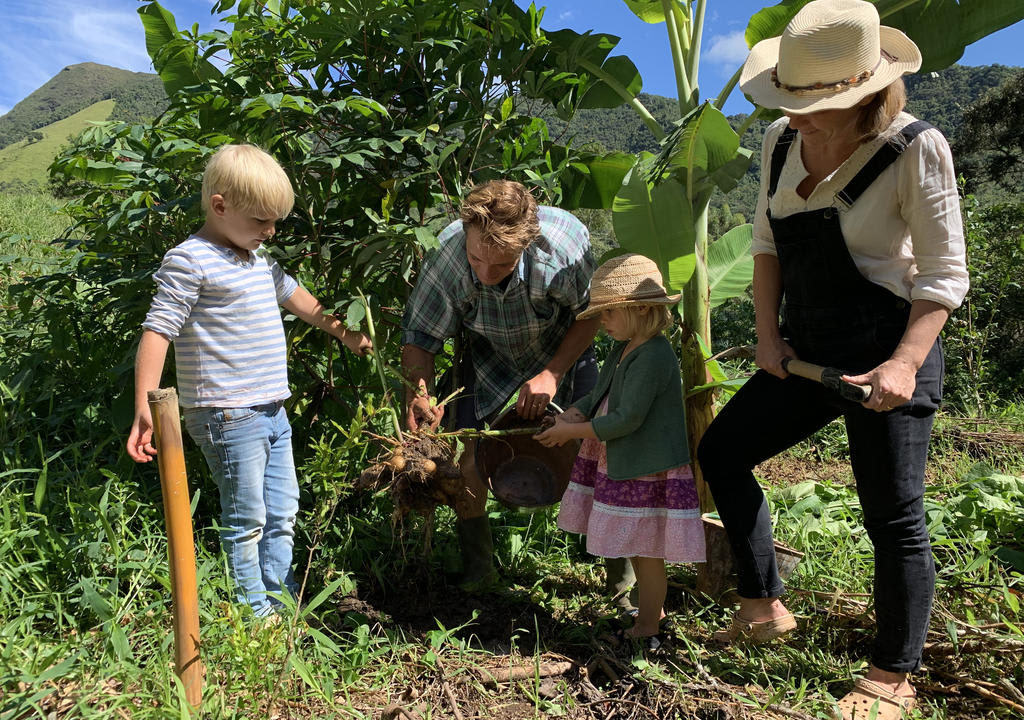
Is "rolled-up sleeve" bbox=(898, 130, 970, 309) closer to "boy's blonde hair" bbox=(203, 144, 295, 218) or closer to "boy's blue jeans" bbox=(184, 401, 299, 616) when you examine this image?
"boy's blonde hair" bbox=(203, 144, 295, 218)

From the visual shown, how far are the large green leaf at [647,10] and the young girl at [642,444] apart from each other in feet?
5.50

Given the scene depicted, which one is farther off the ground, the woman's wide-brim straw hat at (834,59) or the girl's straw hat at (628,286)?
the woman's wide-brim straw hat at (834,59)

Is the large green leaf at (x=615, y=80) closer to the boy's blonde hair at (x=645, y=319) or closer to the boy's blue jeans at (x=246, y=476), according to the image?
the boy's blonde hair at (x=645, y=319)

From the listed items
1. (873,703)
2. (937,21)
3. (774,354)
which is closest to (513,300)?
(774,354)

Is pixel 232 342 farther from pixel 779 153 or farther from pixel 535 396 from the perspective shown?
pixel 779 153

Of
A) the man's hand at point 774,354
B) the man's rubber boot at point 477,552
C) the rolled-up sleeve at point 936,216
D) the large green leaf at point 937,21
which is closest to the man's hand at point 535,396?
the man's rubber boot at point 477,552

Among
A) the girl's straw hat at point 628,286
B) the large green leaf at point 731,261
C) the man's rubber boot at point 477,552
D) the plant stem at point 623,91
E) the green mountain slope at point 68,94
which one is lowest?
the man's rubber boot at point 477,552

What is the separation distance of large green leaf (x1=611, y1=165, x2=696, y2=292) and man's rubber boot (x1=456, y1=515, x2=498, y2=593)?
1.15 m

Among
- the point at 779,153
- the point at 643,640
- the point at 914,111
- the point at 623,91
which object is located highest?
the point at 914,111

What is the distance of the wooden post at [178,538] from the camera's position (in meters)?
1.66

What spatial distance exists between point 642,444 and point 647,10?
2.25m

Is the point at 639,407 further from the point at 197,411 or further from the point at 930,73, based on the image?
the point at 930,73

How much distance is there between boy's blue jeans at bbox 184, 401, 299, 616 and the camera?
226cm

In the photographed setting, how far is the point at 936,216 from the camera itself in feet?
5.59
